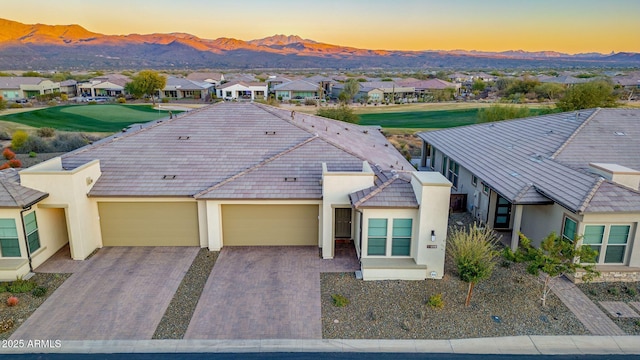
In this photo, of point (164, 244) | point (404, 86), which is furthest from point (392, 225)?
point (404, 86)

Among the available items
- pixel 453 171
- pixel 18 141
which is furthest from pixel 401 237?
pixel 18 141

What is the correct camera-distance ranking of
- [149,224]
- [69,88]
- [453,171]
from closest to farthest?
[149,224]
[453,171]
[69,88]

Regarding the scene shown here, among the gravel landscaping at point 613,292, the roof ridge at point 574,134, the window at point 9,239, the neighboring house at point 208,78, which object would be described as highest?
the neighboring house at point 208,78

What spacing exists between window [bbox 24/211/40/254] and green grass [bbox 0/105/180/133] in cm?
3621

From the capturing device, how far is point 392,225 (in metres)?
14.4

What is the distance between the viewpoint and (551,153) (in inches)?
733

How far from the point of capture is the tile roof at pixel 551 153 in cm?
1525

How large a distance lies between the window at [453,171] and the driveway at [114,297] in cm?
1511

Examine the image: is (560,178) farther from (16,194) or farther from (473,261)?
(16,194)

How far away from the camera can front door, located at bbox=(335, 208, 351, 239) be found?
1714 cm

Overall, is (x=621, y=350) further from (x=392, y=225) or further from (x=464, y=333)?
(x=392, y=225)

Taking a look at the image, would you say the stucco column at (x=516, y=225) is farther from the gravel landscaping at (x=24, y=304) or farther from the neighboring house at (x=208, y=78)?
the neighboring house at (x=208, y=78)

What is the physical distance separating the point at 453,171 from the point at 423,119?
1500 inches

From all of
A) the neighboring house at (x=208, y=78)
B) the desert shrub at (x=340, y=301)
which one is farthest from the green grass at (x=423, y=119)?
the neighboring house at (x=208, y=78)
